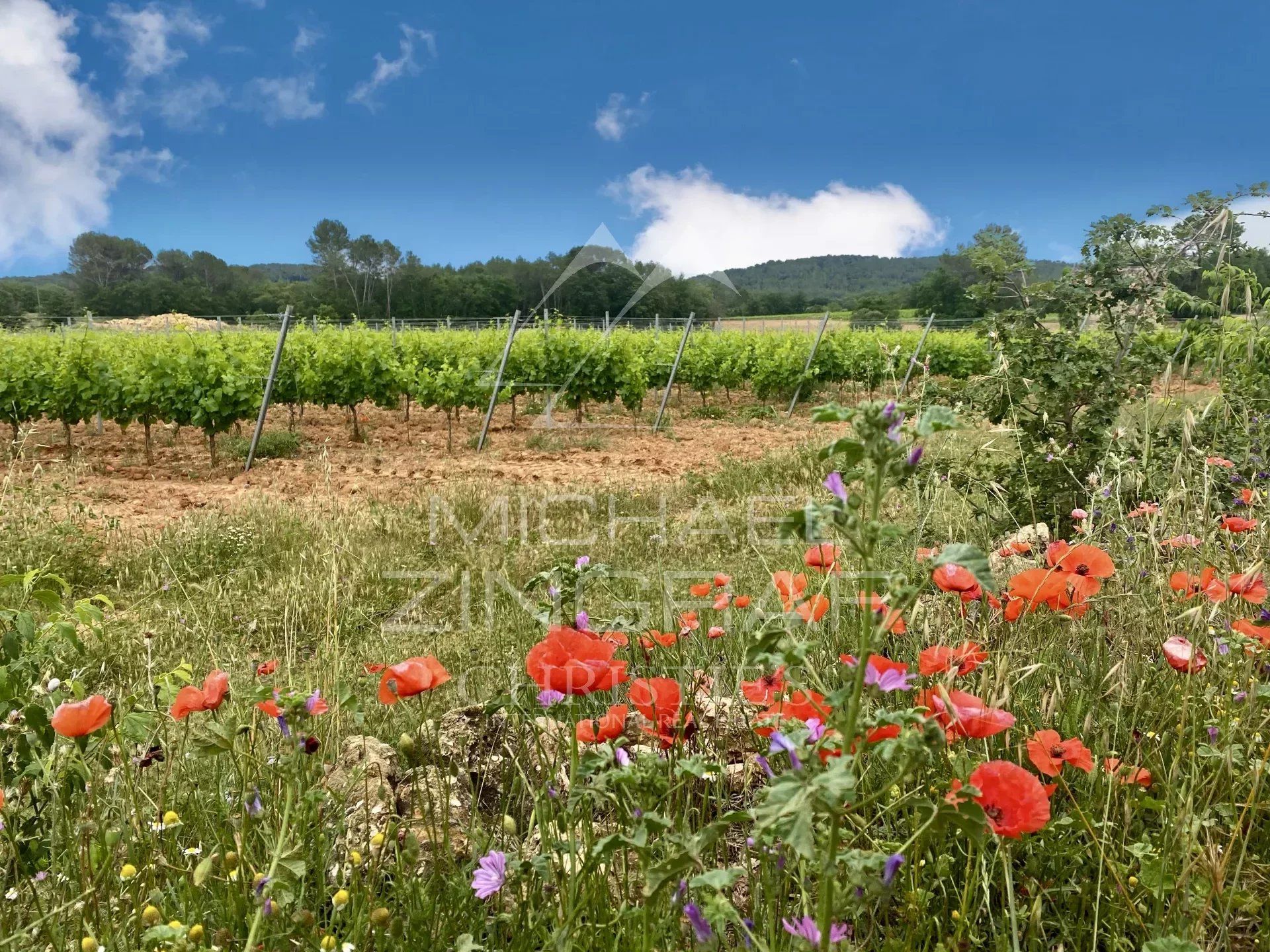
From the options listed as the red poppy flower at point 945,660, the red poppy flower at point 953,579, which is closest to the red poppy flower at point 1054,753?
the red poppy flower at point 945,660

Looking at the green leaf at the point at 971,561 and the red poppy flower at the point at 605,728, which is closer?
the green leaf at the point at 971,561

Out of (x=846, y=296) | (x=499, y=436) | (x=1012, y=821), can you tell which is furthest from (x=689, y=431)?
(x=846, y=296)

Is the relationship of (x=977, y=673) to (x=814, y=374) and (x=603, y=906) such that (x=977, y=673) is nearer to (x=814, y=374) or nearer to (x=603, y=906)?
(x=603, y=906)

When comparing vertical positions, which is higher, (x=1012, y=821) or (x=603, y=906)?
(x=1012, y=821)

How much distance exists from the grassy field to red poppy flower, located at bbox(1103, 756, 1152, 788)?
0.05 feet

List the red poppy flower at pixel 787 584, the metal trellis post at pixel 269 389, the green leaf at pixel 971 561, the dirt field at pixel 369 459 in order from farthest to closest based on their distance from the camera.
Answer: the metal trellis post at pixel 269 389 → the dirt field at pixel 369 459 → the red poppy flower at pixel 787 584 → the green leaf at pixel 971 561

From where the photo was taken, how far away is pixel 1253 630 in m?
1.25

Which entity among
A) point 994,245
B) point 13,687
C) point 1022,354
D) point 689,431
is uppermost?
point 994,245

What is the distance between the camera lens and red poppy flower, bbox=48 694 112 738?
966mm

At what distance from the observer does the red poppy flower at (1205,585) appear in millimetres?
1318

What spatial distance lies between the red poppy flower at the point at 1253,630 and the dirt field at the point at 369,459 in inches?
189

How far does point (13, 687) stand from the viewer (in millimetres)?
1362

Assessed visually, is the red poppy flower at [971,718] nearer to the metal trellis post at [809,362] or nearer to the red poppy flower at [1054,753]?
the red poppy flower at [1054,753]

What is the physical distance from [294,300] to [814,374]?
143ft
